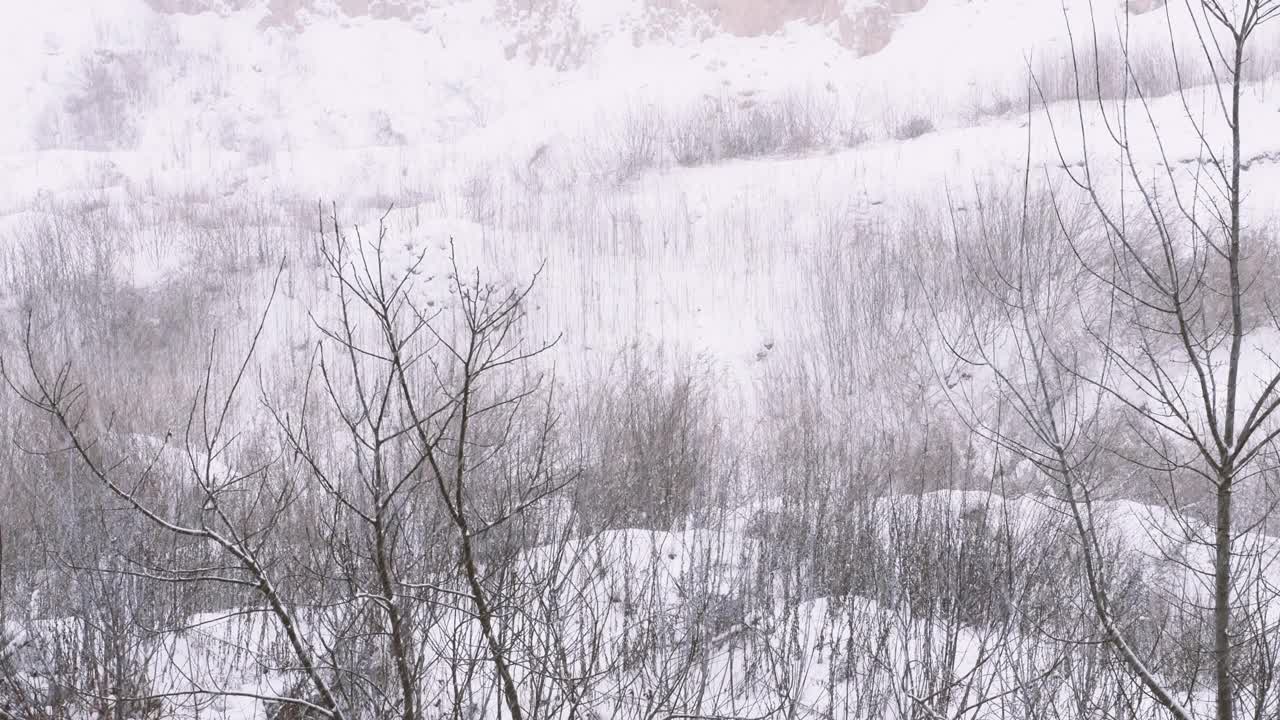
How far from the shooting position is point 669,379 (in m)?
11.0

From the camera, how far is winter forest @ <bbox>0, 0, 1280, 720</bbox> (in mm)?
2809

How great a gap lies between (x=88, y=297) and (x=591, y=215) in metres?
7.66

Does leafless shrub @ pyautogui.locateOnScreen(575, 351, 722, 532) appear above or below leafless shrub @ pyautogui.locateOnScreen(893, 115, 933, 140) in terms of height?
below

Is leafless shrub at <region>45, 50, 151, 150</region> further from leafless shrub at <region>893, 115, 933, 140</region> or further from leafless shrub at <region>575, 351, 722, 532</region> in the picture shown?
leafless shrub at <region>575, 351, 722, 532</region>

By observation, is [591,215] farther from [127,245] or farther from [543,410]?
[127,245]

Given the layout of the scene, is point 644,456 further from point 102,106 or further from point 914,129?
point 102,106

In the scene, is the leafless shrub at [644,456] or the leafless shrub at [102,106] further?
the leafless shrub at [102,106]

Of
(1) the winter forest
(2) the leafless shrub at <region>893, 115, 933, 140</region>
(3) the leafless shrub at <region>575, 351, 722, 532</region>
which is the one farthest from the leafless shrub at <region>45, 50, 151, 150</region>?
(3) the leafless shrub at <region>575, 351, 722, 532</region>

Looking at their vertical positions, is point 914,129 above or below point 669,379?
above

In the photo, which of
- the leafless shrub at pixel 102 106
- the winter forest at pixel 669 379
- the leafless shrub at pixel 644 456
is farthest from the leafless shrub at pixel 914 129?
the leafless shrub at pixel 102 106

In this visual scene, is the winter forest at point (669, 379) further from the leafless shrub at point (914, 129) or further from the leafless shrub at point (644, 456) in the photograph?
the leafless shrub at point (914, 129)

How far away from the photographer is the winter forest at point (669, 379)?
2.81 m

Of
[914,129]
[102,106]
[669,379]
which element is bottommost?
[669,379]

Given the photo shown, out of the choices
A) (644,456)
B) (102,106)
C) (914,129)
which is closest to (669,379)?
(644,456)
